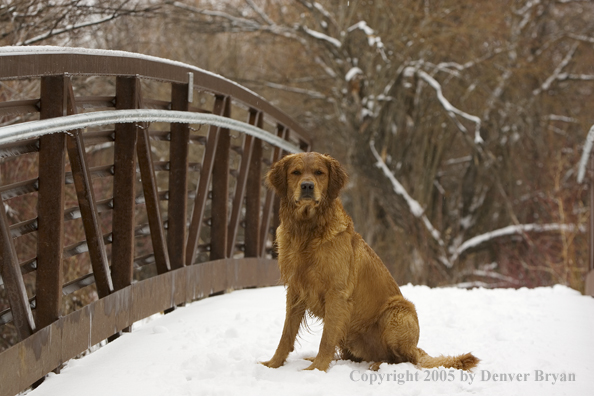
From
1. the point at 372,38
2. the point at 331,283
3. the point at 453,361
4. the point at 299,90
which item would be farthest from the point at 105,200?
the point at 299,90

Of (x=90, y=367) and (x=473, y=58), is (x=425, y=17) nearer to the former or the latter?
(x=473, y=58)

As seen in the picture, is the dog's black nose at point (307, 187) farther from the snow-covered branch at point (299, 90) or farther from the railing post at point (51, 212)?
the snow-covered branch at point (299, 90)

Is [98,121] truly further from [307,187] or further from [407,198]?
[407,198]

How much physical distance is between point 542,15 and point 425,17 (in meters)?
3.92

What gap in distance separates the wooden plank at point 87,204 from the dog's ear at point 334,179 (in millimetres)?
1367

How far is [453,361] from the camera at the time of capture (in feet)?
13.7

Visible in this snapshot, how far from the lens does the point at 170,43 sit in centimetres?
2178

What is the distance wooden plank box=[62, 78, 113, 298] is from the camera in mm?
4062

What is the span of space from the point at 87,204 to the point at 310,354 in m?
1.64

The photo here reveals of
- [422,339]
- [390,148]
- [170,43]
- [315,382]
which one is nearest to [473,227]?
[390,148]

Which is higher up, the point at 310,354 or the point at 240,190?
the point at 240,190

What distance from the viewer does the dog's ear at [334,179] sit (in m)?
4.42

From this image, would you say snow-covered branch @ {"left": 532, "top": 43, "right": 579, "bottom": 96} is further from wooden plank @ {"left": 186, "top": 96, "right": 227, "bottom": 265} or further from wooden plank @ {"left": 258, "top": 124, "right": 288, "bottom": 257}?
wooden plank @ {"left": 186, "top": 96, "right": 227, "bottom": 265}

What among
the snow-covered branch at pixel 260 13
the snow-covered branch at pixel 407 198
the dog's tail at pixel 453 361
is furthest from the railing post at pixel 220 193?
the snow-covered branch at pixel 260 13
